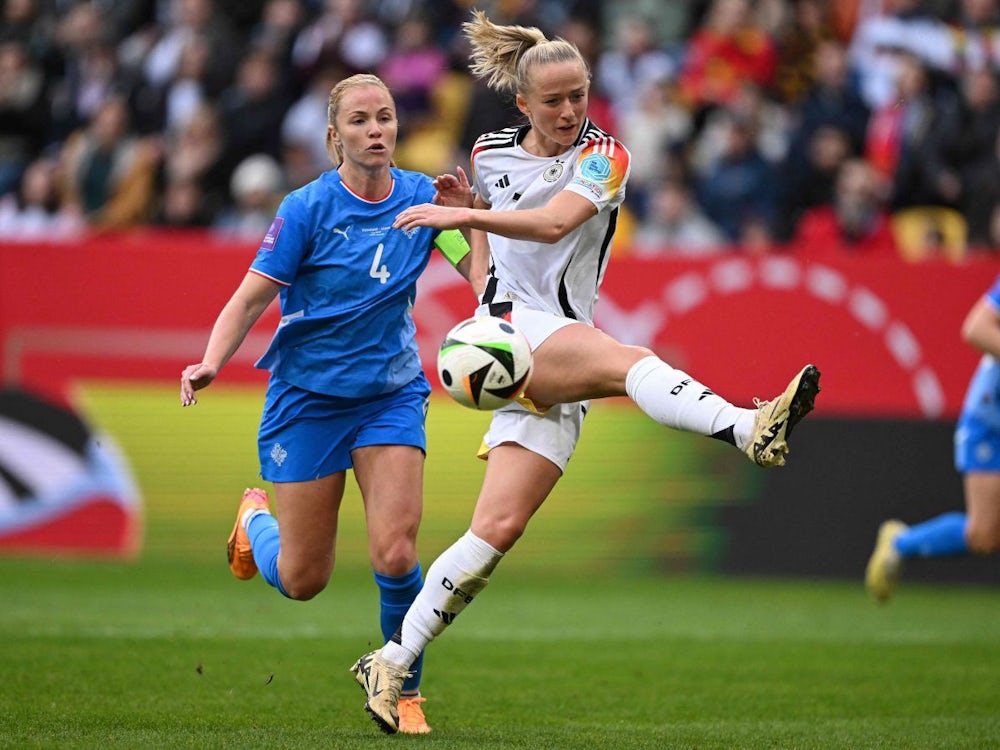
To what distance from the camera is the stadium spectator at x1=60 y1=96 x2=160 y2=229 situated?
585 inches

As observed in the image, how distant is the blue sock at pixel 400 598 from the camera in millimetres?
6535

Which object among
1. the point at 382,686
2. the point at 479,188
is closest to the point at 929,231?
the point at 479,188

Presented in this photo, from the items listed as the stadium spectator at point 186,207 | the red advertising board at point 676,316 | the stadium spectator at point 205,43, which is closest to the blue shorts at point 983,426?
the red advertising board at point 676,316

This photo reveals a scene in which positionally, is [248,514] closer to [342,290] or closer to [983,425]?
[342,290]

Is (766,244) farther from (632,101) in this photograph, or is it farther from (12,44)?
(12,44)

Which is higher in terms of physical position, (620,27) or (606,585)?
(620,27)

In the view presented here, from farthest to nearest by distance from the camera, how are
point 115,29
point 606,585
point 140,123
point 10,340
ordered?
point 115,29 < point 140,123 < point 10,340 < point 606,585

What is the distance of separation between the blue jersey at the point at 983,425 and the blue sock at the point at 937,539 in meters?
0.52

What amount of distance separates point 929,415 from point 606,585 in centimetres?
288

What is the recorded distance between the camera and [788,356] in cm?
1245

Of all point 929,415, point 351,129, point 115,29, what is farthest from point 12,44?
point 351,129

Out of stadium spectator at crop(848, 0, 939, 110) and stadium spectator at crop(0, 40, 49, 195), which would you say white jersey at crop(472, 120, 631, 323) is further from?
stadium spectator at crop(0, 40, 49, 195)

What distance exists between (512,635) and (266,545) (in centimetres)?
281

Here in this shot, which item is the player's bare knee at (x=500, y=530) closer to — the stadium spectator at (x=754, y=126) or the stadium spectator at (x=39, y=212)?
the stadium spectator at (x=754, y=126)
